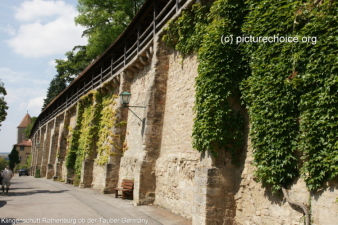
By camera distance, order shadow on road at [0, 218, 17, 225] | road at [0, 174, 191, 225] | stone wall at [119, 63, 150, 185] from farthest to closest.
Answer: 1. stone wall at [119, 63, 150, 185]
2. road at [0, 174, 191, 225]
3. shadow on road at [0, 218, 17, 225]

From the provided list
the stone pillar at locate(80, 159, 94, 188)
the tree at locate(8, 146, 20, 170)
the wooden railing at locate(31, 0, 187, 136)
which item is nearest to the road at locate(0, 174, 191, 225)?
the wooden railing at locate(31, 0, 187, 136)

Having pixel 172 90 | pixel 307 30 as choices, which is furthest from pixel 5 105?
pixel 307 30

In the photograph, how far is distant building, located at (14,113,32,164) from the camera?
249 ft

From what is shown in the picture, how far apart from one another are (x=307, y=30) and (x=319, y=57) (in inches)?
22.9

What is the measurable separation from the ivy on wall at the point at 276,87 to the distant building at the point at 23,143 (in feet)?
249

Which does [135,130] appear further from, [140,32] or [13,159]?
[13,159]

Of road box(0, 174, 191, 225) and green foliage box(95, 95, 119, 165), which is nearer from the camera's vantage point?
road box(0, 174, 191, 225)

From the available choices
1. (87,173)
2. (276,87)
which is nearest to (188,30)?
(276,87)

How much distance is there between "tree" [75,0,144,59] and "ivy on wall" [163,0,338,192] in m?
18.6

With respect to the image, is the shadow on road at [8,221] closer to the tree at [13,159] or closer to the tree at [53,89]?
the tree at [53,89]

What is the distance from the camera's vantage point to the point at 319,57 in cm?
532

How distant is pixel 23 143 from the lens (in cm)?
7738

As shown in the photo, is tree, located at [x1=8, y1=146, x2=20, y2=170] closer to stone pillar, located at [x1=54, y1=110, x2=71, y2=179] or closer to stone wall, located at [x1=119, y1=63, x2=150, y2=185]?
stone pillar, located at [x1=54, y1=110, x2=71, y2=179]

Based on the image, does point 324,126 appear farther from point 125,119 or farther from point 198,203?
point 125,119
